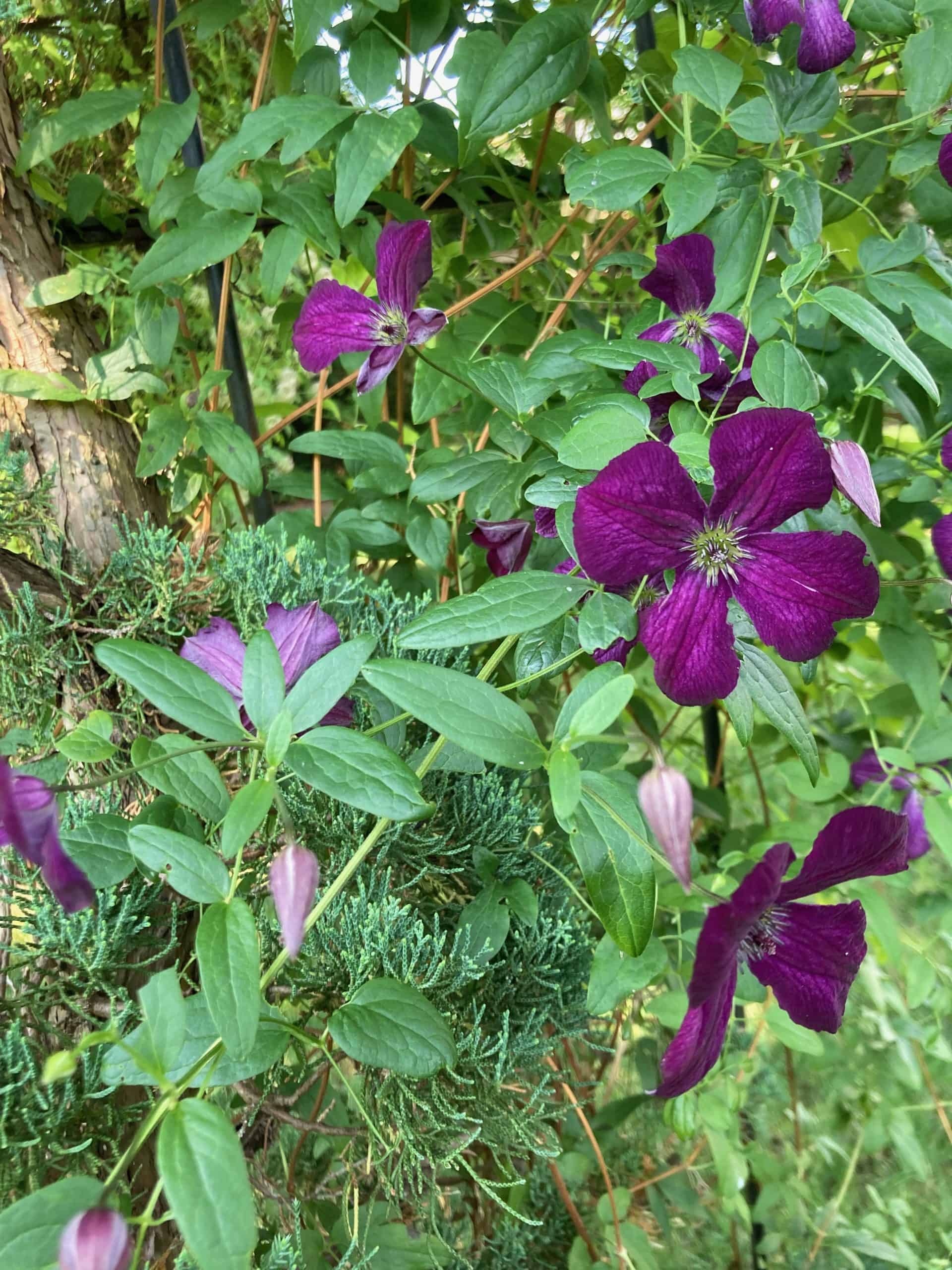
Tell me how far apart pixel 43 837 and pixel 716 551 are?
34 cm

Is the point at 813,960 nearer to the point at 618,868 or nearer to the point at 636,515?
the point at 618,868

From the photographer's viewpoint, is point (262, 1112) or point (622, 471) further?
point (262, 1112)

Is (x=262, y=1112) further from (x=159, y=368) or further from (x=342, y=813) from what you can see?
(x=159, y=368)

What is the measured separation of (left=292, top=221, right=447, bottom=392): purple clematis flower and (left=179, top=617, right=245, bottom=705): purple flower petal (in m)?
0.18

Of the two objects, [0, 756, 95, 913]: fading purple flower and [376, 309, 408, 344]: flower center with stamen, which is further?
[376, 309, 408, 344]: flower center with stamen

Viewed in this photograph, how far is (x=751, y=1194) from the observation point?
1152 millimetres

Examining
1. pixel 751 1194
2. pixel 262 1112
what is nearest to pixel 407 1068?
pixel 262 1112

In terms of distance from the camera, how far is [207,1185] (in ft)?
1.14

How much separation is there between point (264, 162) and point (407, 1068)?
0.63 meters

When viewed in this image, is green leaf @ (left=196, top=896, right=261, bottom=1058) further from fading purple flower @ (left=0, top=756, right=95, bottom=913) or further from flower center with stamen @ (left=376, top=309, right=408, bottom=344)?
flower center with stamen @ (left=376, top=309, right=408, bottom=344)

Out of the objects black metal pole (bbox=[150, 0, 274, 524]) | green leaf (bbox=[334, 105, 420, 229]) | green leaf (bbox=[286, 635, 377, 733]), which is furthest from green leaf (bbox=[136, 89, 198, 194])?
green leaf (bbox=[286, 635, 377, 733])

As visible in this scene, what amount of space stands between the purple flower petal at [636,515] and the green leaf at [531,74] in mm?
301

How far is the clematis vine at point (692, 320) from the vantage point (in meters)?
0.55

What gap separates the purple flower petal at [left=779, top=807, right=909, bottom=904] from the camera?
1.59ft
